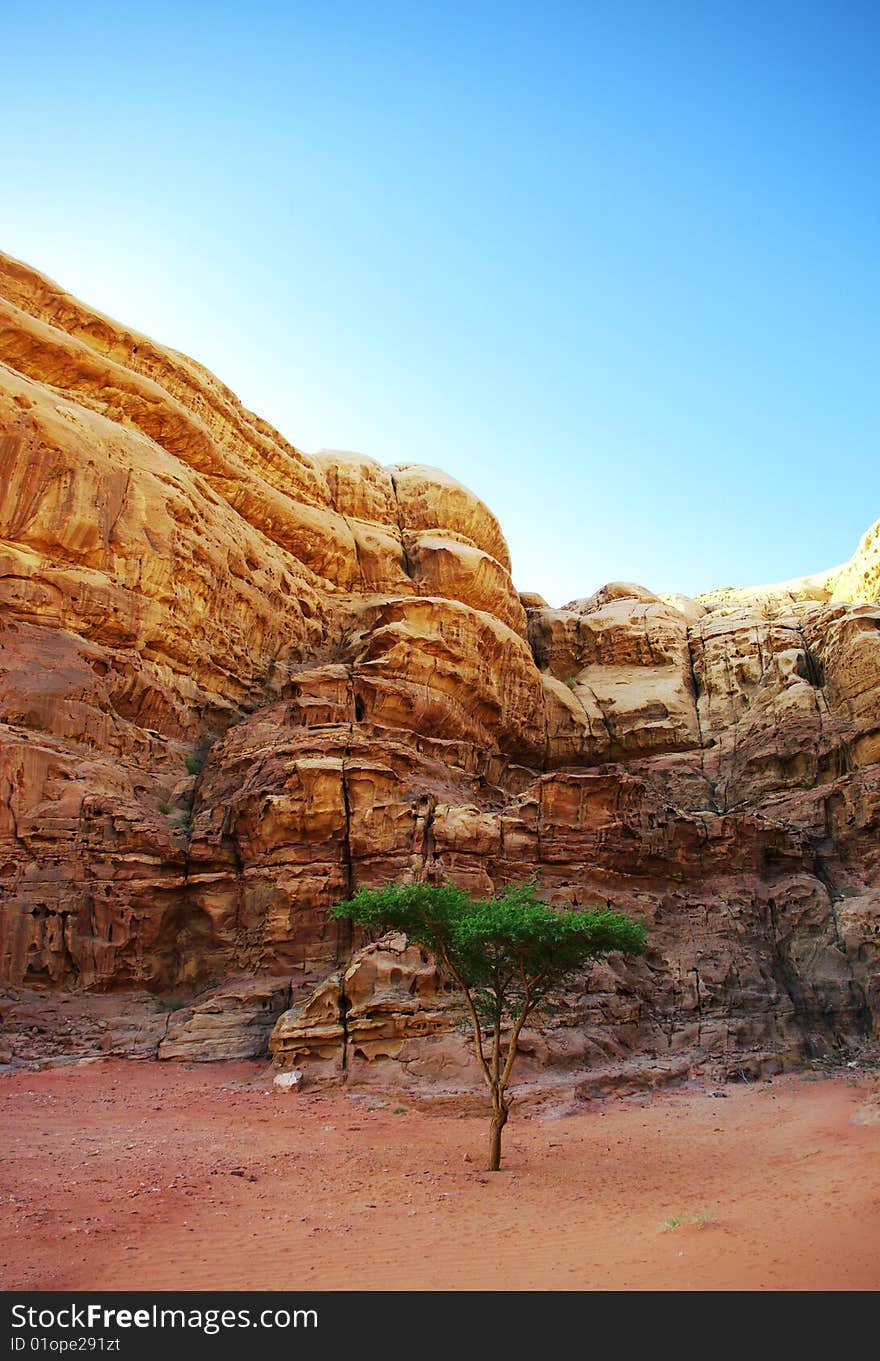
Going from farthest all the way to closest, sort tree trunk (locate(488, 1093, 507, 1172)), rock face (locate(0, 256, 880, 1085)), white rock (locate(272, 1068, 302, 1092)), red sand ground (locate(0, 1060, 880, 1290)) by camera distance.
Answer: rock face (locate(0, 256, 880, 1085))
white rock (locate(272, 1068, 302, 1092))
tree trunk (locate(488, 1093, 507, 1172))
red sand ground (locate(0, 1060, 880, 1290))

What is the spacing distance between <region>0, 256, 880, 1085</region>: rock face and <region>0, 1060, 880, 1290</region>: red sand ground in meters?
3.41

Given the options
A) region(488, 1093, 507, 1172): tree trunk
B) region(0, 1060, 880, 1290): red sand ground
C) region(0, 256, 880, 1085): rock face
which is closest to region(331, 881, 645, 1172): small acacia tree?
region(488, 1093, 507, 1172): tree trunk

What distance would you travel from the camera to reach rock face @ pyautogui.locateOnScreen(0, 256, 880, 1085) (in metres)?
24.3

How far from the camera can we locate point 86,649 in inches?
1178

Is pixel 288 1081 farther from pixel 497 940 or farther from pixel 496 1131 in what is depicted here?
pixel 497 940

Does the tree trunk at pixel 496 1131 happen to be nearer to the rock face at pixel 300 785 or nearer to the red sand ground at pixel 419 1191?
the red sand ground at pixel 419 1191

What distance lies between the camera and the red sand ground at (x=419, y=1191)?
870cm

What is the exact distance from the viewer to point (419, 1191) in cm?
1277

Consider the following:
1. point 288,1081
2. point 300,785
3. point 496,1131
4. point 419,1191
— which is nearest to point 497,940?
point 496,1131

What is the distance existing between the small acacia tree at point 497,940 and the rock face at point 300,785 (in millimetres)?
4663

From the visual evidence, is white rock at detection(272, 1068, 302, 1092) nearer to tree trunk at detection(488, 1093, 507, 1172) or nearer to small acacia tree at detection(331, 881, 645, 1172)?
small acacia tree at detection(331, 881, 645, 1172)

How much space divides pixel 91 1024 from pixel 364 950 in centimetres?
785

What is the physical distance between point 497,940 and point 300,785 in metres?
13.5
